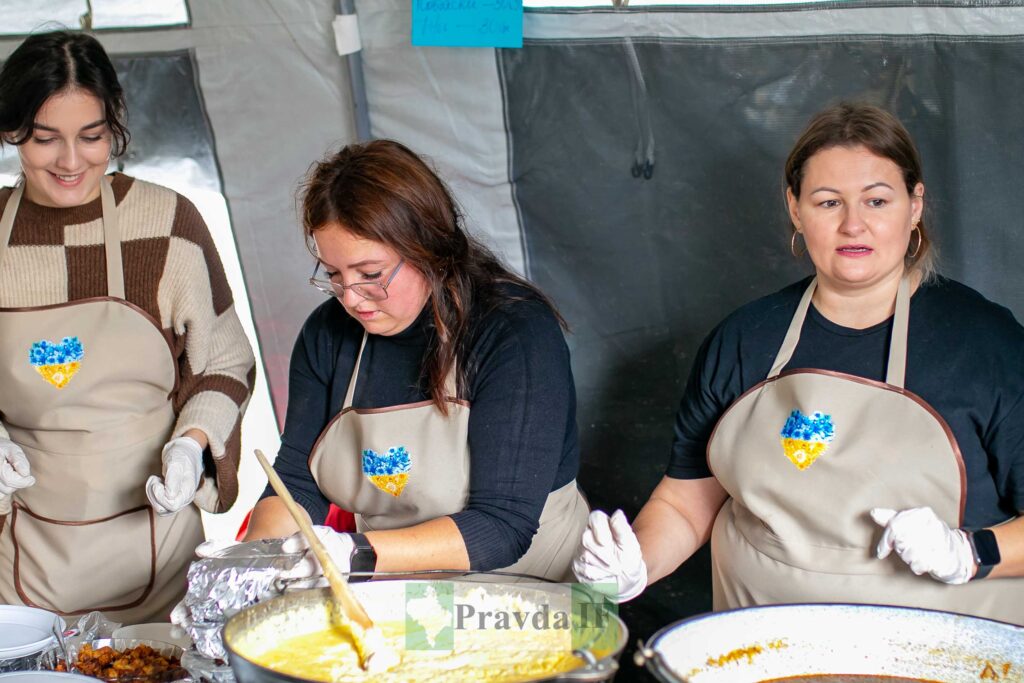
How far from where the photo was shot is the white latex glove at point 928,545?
59.0 inches

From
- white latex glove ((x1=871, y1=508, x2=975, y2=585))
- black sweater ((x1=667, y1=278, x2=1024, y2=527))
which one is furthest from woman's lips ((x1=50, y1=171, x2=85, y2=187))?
white latex glove ((x1=871, y1=508, x2=975, y2=585))

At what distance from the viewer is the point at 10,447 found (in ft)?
6.70

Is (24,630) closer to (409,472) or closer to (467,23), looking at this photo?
(409,472)

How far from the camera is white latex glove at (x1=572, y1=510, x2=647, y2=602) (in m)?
1.61

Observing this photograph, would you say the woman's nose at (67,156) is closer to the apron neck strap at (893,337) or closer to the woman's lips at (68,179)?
the woman's lips at (68,179)

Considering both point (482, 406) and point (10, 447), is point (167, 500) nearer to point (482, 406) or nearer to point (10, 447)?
point (10, 447)

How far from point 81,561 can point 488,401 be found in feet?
3.26

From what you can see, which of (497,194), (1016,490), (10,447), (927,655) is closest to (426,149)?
(497,194)

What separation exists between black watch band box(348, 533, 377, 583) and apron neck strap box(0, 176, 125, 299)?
901mm

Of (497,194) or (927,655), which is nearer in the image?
(927,655)

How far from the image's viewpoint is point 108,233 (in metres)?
2.15

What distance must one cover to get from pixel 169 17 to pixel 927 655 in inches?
91.3

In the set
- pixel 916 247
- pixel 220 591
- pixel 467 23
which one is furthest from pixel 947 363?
pixel 467 23

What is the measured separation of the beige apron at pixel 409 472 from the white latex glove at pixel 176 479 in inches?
9.9
